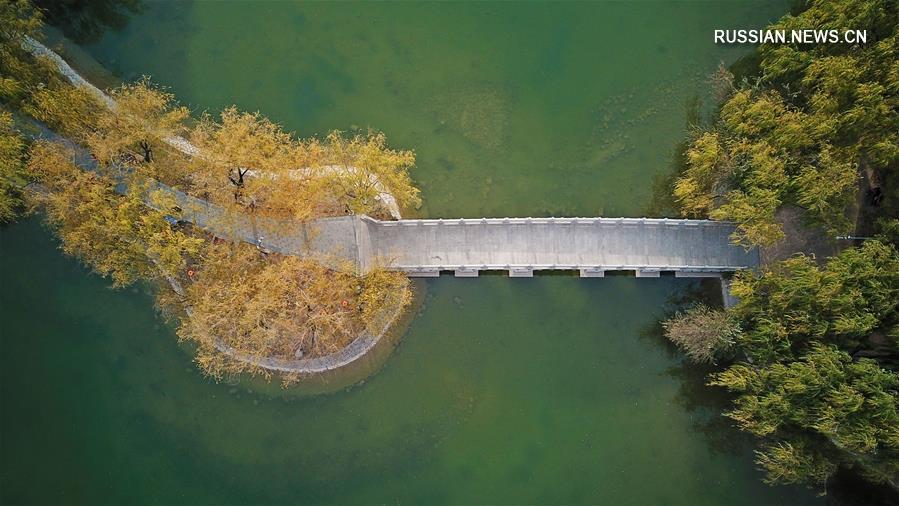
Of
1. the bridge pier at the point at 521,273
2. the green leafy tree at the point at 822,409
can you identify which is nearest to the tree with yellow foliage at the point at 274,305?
the bridge pier at the point at 521,273

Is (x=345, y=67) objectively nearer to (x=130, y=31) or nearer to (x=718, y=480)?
(x=130, y=31)

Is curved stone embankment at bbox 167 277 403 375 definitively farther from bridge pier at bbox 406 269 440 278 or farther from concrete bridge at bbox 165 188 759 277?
concrete bridge at bbox 165 188 759 277

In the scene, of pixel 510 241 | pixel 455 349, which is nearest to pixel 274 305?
pixel 455 349

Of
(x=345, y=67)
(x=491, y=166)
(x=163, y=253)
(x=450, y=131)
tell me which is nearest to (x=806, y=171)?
(x=491, y=166)

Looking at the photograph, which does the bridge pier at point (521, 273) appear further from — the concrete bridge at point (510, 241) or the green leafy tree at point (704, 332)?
the green leafy tree at point (704, 332)

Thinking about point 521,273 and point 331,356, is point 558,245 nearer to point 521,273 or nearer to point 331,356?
point 521,273

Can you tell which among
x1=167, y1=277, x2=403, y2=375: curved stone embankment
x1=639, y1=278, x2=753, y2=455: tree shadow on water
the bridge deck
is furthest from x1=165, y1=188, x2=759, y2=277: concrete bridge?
x1=167, y1=277, x2=403, y2=375: curved stone embankment

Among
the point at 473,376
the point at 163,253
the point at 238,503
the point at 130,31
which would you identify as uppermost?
the point at 130,31

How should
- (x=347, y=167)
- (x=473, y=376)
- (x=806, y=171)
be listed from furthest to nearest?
1. (x=473, y=376)
2. (x=347, y=167)
3. (x=806, y=171)
